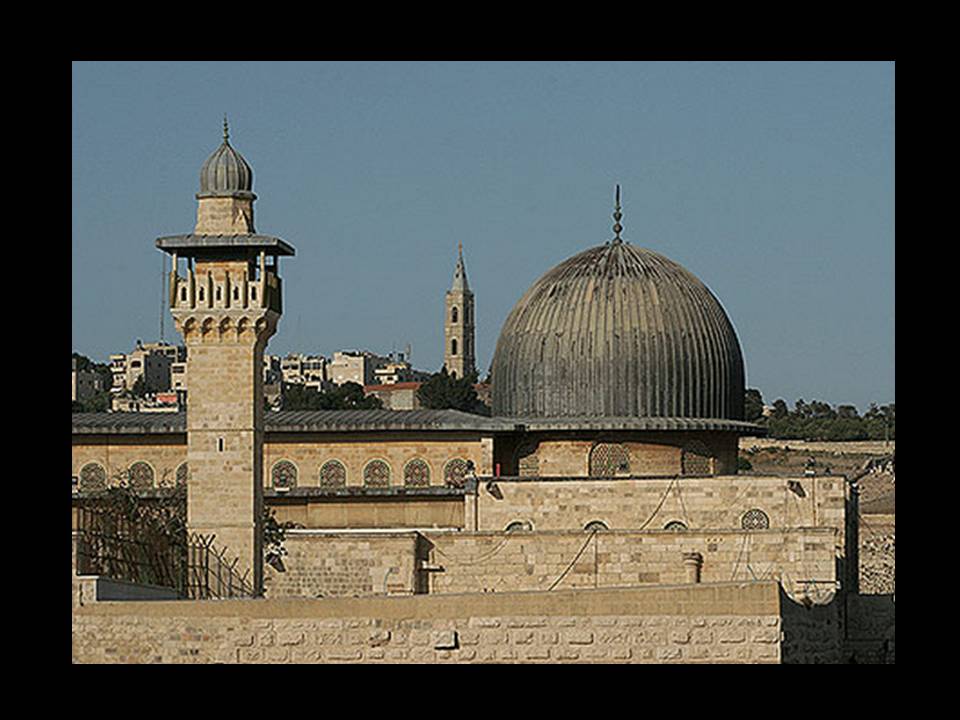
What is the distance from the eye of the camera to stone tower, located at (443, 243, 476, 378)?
380 ft

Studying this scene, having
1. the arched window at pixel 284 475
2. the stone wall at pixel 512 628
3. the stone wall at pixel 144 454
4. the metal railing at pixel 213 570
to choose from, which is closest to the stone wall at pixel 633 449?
the arched window at pixel 284 475

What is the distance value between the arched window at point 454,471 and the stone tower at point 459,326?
85.6m

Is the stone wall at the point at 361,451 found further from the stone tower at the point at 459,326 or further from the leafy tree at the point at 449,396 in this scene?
the stone tower at the point at 459,326

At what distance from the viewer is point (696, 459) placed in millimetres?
27969

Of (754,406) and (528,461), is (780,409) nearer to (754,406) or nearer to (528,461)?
(754,406)

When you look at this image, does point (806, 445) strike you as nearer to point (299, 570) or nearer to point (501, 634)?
point (299, 570)

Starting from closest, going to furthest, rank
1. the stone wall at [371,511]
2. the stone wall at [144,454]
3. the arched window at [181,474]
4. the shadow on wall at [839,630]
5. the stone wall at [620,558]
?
the shadow on wall at [839,630]
the stone wall at [620,558]
the stone wall at [371,511]
the arched window at [181,474]
the stone wall at [144,454]

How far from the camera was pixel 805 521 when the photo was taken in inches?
1001

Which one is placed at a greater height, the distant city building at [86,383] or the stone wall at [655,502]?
the distant city building at [86,383]

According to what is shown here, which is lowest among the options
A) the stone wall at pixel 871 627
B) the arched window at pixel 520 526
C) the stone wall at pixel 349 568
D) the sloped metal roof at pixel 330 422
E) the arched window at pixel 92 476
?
the stone wall at pixel 871 627

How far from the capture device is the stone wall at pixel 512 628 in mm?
17438
